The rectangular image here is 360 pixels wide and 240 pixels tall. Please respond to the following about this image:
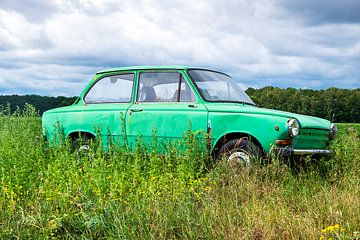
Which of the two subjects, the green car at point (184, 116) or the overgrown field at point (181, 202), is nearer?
the overgrown field at point (181, 202)

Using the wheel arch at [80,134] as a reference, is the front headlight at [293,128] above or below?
above

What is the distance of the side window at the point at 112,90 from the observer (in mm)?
9047

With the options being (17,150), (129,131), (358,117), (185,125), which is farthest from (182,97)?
(358,117)

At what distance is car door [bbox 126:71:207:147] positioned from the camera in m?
7.98

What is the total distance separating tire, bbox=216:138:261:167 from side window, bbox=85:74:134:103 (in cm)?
235

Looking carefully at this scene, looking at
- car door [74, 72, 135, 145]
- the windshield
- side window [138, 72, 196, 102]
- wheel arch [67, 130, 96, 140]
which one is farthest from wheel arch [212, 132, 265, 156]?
wheel arch [67, 130, 96, 140]

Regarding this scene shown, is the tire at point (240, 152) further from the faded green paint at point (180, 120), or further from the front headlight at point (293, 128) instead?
the front headlight at point (293, 128)

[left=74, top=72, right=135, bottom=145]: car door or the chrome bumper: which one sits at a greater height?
[left=74, top=72, right=135, bottom=145]: car door

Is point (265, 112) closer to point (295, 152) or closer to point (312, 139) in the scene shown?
point (295, 152)

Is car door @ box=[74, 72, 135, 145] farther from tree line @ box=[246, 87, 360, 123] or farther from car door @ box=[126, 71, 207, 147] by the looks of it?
tree line @ box=[246, 87, 360, 123]

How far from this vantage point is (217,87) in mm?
8531

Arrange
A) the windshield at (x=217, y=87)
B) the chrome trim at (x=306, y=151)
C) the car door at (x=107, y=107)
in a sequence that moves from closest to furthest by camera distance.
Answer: the chrome trim at (x=306, y=151), the windshield at (x=217, y=87), the car door at (x=107, y=107)

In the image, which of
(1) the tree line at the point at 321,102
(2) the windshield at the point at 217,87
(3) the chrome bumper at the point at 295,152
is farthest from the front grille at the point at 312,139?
(1) the tree line at the point at 321,102

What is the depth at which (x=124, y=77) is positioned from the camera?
9.18 m
